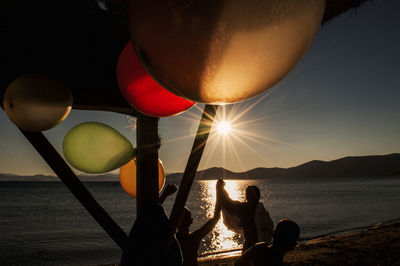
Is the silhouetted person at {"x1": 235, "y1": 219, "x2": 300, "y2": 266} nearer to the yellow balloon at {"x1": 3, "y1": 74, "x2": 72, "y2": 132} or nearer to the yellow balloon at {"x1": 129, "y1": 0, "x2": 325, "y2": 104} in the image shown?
the yellow balloon at {"x1": 129, "y1": 0, "x2": 325, "y2": 104}

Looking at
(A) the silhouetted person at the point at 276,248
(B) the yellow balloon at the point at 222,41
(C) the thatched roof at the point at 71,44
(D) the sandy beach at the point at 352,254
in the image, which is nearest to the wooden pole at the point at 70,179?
(C) the thatched roof at the point at 71,44

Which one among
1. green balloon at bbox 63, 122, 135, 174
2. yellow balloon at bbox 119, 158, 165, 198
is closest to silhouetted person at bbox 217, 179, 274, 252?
yellow balloon at bbox 119, 158, 165, 198

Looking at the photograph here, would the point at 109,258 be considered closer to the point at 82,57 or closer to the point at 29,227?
the point at 82,57

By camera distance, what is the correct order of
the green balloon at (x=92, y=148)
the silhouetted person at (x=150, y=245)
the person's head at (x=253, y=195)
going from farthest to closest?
1. the person's head at (x=253, y=195)
2. the green balloon at (x=92, y=148)
3. the silhouetted person at (x=150, y=245)

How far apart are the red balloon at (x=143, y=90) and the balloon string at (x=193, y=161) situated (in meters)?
0.16

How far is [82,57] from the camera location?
2166mm

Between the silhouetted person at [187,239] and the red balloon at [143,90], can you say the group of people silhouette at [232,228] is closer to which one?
the silhouetted person at [187,239]

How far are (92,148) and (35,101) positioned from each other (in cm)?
50

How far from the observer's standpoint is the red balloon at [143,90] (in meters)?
1.41

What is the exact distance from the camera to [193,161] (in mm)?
1395

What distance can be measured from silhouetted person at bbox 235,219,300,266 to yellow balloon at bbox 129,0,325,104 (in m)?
1.38

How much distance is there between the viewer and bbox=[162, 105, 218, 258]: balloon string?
4.53 ft

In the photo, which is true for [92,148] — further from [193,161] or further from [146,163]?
[193,161]

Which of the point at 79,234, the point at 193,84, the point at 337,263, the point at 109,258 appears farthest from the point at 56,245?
the point at 193,84
